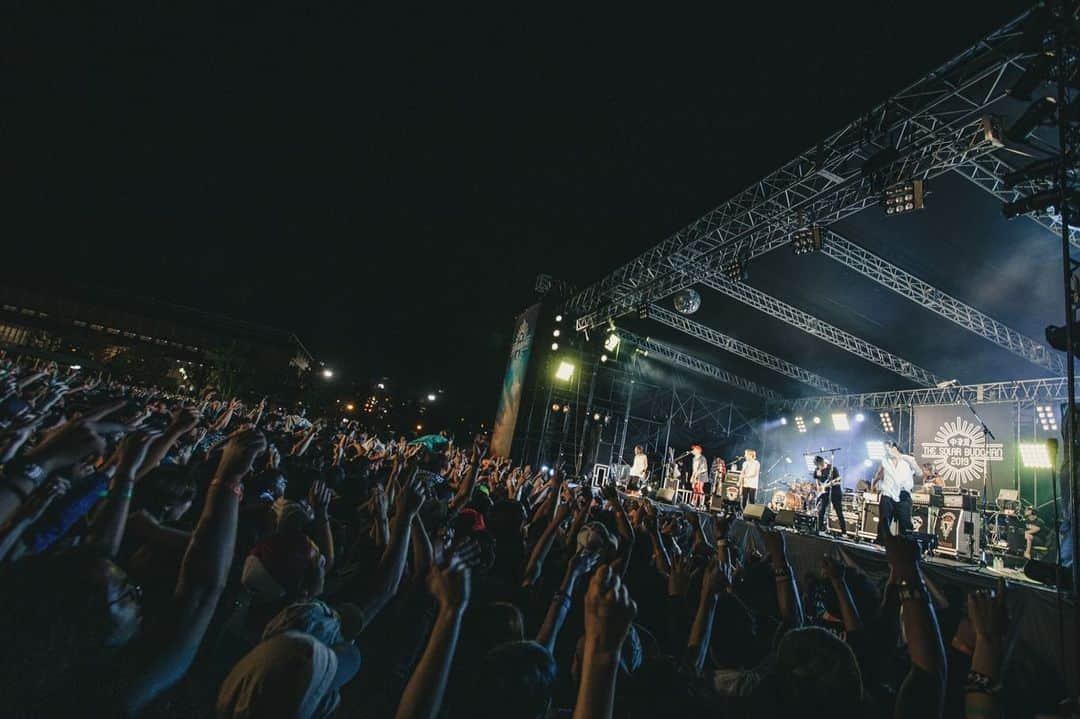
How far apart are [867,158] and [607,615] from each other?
357 inches

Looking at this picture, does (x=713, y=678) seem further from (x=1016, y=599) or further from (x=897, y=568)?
(x=1016, y=599)

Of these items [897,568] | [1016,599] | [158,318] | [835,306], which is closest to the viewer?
[897,568]

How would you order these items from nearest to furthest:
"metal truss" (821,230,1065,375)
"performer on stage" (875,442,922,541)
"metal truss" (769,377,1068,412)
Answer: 1. "performer on stage" (875,442,922,541)
2. "metal truss" (821,230,1065,375)
3. "metal truss" (769,377,1068,412)

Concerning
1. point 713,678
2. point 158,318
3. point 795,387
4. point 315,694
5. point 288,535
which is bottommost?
point 713,678

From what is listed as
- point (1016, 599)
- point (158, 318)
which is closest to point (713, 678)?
point (1016, 599)

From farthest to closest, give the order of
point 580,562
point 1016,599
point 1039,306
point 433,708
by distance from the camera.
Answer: point 1039,306 → point 1016,599 → point 580,562 → point 433,708

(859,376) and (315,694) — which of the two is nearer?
(315,694)

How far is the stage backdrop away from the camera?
1234cm

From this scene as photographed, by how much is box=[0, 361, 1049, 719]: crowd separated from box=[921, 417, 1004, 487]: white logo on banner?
13472mm

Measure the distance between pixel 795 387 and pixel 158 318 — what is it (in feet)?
210

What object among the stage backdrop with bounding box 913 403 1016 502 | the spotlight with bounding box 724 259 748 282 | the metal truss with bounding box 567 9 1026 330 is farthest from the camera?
the stage backdrop with bounding box 913 403 1016 502

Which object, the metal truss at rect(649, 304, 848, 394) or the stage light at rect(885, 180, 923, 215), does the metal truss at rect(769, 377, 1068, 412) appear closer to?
the metal truss at rect(649, 304, 848, 394)

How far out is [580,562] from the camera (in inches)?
96.0

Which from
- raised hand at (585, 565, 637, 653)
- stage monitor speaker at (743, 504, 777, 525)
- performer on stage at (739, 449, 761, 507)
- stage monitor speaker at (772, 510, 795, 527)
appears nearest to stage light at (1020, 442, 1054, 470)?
performer on stage at (739, 449, 761, 507)
